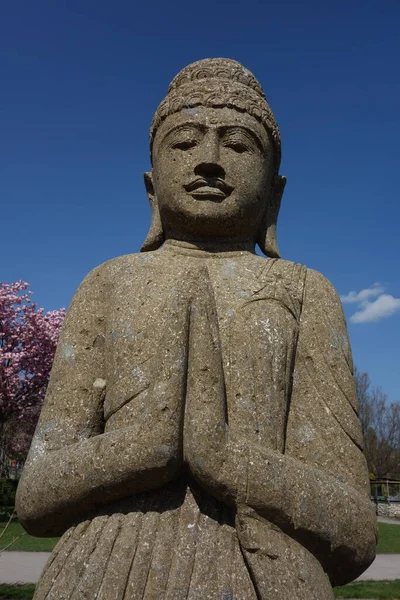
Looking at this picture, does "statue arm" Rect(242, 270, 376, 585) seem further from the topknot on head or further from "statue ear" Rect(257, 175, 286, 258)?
the topknot on head

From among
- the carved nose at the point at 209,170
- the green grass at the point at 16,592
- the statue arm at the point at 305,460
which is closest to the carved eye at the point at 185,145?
the carved nose at the point at 209,170

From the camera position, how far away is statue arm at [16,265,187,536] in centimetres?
266

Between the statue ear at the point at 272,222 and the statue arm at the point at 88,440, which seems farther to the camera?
the statue ear at the point at 272,222

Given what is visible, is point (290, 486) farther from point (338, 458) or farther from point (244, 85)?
point (244, 85)

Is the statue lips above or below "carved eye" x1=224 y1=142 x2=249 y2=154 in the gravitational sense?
below

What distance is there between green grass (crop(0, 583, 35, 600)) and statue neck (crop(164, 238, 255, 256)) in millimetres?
8388

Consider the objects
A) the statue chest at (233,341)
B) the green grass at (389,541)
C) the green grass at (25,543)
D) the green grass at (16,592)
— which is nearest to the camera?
the statue chest at (233,341)

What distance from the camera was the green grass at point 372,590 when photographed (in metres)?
11.0

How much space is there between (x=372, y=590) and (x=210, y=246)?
10057 millimetres

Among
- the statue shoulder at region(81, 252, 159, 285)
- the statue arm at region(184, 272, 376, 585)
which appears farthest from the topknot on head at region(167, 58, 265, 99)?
the statue arm at region(184, 272, 376, 585)

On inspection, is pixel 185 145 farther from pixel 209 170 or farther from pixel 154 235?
pixel 154 235

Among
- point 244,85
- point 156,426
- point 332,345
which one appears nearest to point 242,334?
point 332,345

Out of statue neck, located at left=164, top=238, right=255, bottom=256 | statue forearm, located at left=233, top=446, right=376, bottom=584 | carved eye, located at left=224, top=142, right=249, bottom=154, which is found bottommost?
statue forearm, located at left=233, top=446, right=376, bottom=584

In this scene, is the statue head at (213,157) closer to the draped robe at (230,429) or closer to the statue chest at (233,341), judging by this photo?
the draped robe at (230,429)
